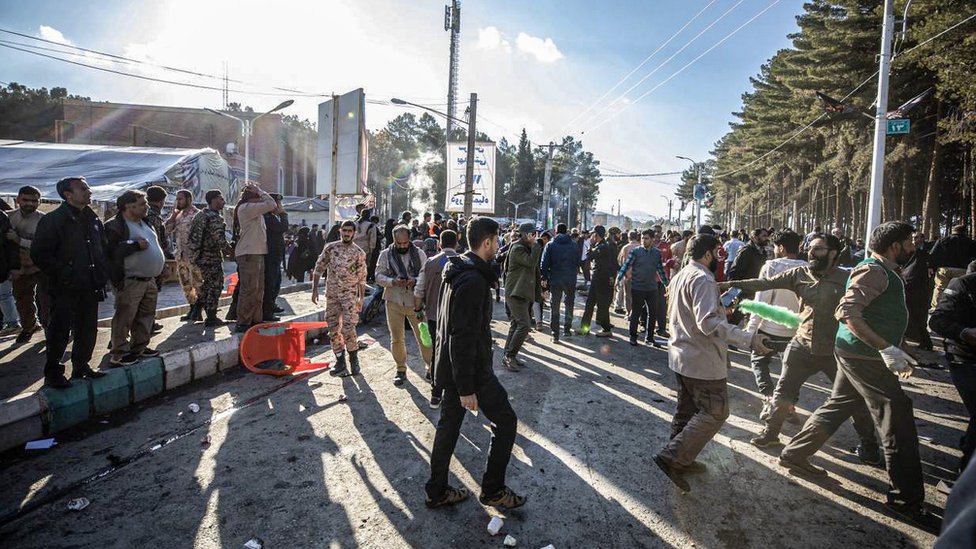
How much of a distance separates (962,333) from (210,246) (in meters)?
8.75

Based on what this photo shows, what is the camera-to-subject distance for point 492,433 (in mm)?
3156

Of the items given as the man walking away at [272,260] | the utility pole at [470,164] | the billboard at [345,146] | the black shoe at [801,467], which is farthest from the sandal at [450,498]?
the utility pole at [470,164]

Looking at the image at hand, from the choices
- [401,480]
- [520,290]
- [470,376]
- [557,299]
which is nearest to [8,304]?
[401,480]

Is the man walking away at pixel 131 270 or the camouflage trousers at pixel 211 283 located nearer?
the man walking away at pixel 131 270

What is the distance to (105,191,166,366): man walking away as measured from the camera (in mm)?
5094

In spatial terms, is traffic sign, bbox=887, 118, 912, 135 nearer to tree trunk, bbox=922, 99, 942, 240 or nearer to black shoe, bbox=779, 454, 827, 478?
tree trunk, bbox=922, 99, 942, 240

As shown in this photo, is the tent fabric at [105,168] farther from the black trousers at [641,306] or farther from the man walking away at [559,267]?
the black trousers at [641,306]

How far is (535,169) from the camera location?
269 feet

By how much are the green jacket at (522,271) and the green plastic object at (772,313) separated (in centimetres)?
326

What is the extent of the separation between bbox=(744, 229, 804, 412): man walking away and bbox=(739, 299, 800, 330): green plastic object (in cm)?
37

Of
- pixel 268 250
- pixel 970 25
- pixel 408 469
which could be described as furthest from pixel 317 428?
pixel 970 25

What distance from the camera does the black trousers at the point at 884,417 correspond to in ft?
10.4

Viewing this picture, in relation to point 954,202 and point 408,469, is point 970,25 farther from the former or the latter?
point 408,469

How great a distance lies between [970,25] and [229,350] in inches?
841
